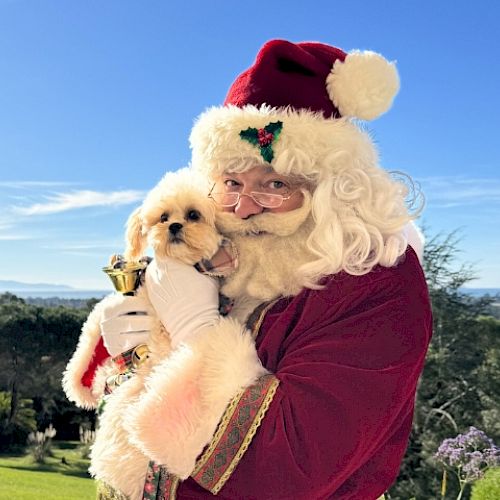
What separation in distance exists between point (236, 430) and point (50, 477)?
52.5ft

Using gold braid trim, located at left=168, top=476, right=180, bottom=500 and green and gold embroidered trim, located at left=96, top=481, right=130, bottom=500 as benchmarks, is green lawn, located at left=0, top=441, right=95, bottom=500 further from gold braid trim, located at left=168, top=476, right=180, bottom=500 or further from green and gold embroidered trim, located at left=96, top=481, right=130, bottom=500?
gold braid trim, located at left=168, top=476, right=180, bottom=500

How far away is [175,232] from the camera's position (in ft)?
7.62

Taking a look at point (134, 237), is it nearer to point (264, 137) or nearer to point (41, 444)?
point (264, 137)

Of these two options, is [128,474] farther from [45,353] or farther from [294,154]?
[45,353]

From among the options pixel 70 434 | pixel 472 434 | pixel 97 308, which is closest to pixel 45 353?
pixel 70 434

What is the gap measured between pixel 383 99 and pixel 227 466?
1312 mm

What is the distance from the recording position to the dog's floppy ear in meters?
2.50

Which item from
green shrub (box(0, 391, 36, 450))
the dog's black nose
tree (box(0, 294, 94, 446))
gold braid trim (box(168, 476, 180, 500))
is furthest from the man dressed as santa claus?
green shrub (box(0, 391, 36, 450))

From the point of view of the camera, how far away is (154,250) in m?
2.36

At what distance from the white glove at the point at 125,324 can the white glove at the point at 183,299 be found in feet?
0.34

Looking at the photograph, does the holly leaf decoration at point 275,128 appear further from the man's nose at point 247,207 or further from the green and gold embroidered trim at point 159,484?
the green and gold embroidered trim at point 159,484

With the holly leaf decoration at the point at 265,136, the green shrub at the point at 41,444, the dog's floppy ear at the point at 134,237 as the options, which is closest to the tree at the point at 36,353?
the green shrub at the point at 41,444

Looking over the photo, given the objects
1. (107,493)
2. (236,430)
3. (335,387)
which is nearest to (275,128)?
(335,387)

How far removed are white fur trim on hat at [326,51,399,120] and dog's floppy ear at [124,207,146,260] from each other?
817 mm
